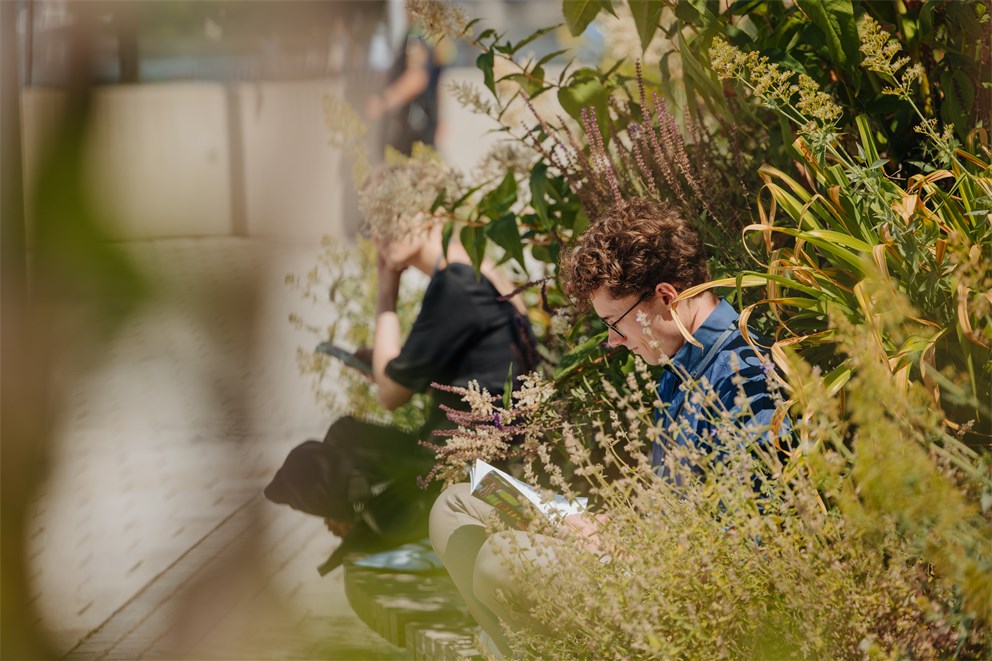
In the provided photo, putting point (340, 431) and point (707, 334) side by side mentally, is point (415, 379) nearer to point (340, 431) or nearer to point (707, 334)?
point (340, 431)

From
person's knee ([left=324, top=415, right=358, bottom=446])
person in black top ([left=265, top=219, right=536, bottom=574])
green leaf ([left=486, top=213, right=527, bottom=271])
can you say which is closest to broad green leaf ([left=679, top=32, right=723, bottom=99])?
green leaf ([left=486, top=213, right=527, bottom=271])

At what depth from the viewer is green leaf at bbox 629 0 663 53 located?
2.24m

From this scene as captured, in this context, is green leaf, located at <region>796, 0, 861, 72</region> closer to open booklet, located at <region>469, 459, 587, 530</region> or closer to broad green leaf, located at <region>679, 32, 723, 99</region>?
broad green leaf, located at <region>679, 32, 723, 99</region>

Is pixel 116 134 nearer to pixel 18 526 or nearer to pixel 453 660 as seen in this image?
pixel 18 526

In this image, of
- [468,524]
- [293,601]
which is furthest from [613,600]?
[293,601]

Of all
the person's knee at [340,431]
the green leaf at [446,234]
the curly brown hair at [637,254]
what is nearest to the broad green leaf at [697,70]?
the curly brown hair at [637,254]

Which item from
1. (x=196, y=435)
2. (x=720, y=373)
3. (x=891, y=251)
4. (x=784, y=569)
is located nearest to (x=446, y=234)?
(x=720, y=373)

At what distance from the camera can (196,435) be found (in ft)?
1.38

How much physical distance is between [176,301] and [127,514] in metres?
0.35

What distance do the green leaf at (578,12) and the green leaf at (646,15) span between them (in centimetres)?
16

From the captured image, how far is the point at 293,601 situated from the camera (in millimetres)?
550

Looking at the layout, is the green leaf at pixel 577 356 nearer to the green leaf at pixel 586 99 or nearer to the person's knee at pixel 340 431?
the green leaf at pixel 586 99

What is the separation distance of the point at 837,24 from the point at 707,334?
2.36 feet

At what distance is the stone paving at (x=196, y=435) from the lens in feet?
1.31
